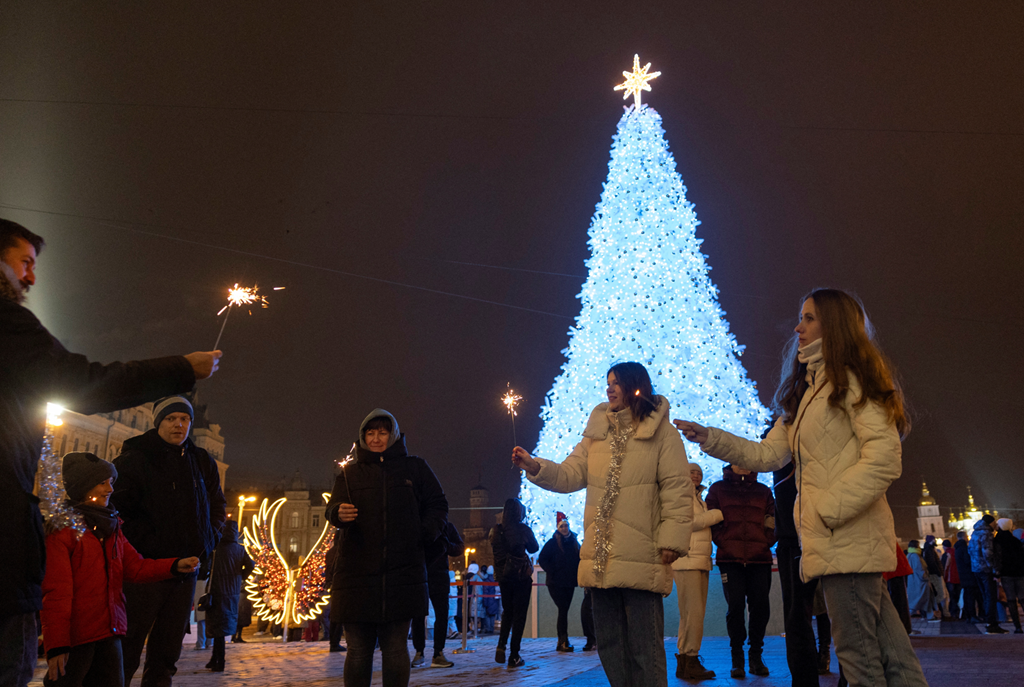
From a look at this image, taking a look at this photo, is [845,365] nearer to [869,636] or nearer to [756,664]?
[869,636]

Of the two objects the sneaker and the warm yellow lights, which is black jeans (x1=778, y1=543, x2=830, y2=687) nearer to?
the sneaker

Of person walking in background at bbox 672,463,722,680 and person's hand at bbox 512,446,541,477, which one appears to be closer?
person's hand at bbox 512,446,541,477

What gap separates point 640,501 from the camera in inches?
158

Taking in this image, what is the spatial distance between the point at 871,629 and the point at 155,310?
3157cm

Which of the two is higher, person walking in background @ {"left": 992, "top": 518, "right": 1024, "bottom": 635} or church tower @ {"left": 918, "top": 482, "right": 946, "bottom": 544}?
church tower @ {"left": 918, "top": 482, "right": 946, "bottom": 544}

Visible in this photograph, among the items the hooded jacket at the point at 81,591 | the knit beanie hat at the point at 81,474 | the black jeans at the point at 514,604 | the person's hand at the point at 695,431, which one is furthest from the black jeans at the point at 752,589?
the knit beanie hat at the point at 81,474

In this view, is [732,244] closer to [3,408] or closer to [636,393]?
[636,393]

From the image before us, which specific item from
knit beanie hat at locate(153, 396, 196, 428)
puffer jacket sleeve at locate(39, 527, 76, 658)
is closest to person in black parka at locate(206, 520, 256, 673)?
knit beanie hat at locate(153, 396, 196, 428)

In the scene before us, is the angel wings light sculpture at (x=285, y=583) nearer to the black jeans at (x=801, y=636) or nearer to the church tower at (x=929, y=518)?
the black jeans at (x=801, y=636)

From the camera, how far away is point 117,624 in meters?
3.92

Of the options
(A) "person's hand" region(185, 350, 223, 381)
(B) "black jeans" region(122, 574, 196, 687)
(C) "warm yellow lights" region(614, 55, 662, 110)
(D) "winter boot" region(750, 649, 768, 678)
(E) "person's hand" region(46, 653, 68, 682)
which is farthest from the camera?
(C) "warm yellow lights" region(614, 55, 662, 110)

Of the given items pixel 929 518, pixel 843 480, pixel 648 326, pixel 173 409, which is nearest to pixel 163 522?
pixel 173 409

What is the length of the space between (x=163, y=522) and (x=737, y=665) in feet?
16.7

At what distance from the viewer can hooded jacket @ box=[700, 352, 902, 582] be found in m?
3.19
